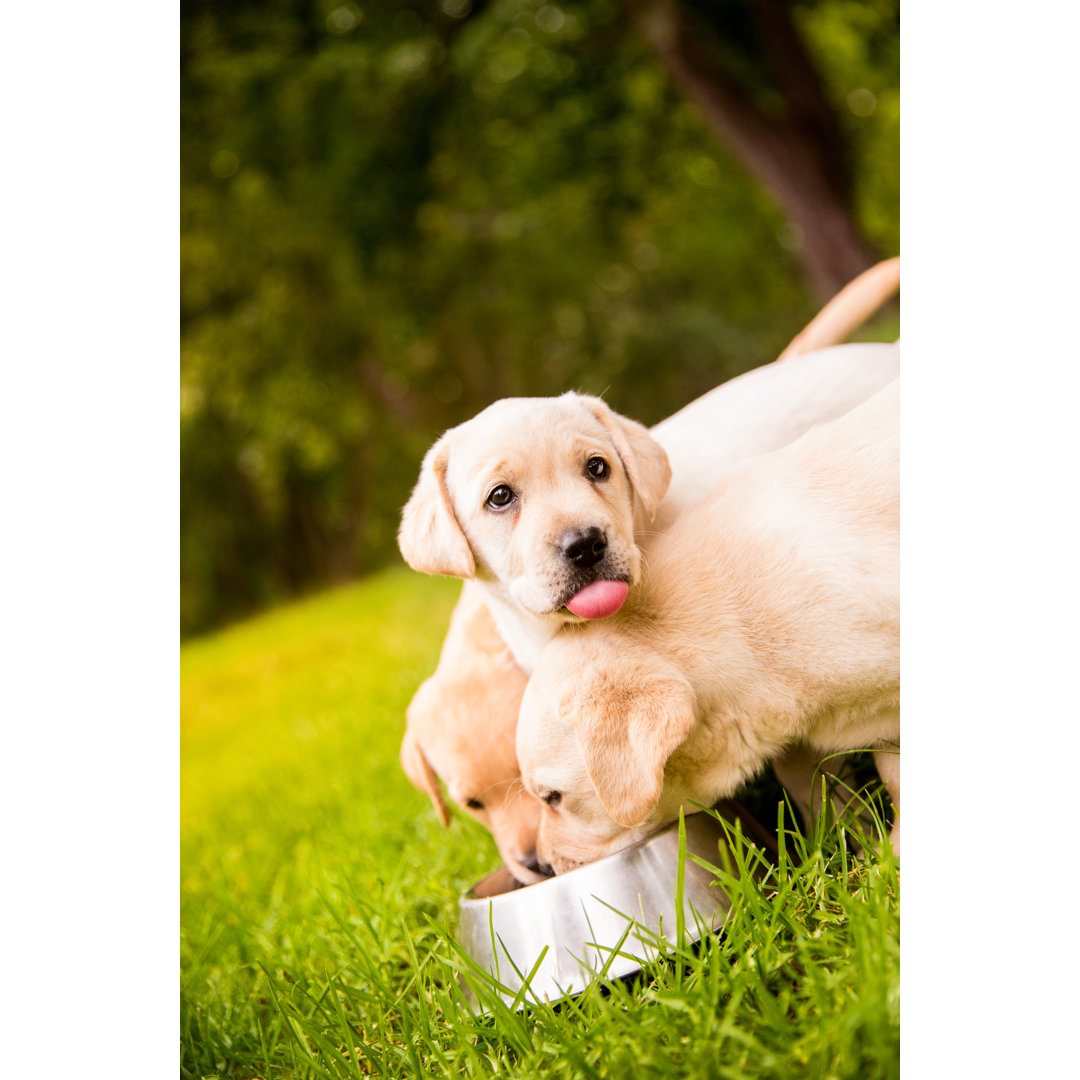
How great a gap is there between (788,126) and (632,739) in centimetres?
190

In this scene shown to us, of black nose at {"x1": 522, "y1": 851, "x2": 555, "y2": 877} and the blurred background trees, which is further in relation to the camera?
the blurred background trees

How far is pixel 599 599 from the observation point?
165 cm

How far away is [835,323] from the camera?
8.60 feet

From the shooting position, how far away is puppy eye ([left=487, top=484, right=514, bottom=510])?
1831 mm

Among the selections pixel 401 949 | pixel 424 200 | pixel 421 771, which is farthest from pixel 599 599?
pixel 424 200

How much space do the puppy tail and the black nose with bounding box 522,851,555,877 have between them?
156 cm

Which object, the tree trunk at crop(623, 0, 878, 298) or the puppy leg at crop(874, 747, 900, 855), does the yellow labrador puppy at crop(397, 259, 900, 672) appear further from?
the puppy leg at crop(874, 747, 900, 855)

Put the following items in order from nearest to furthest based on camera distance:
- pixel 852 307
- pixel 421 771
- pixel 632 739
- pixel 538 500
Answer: pixel 632 739 < pixel 538 500 < pixel 421 771 < pixel 852 307

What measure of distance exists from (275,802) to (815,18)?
3.32 metres

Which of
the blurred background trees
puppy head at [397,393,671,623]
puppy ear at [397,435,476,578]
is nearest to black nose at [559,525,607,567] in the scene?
puppy head at [397,393,671,623]

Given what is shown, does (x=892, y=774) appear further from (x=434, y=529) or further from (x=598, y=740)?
(x=434, y=529)

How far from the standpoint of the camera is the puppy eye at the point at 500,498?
1831mm
